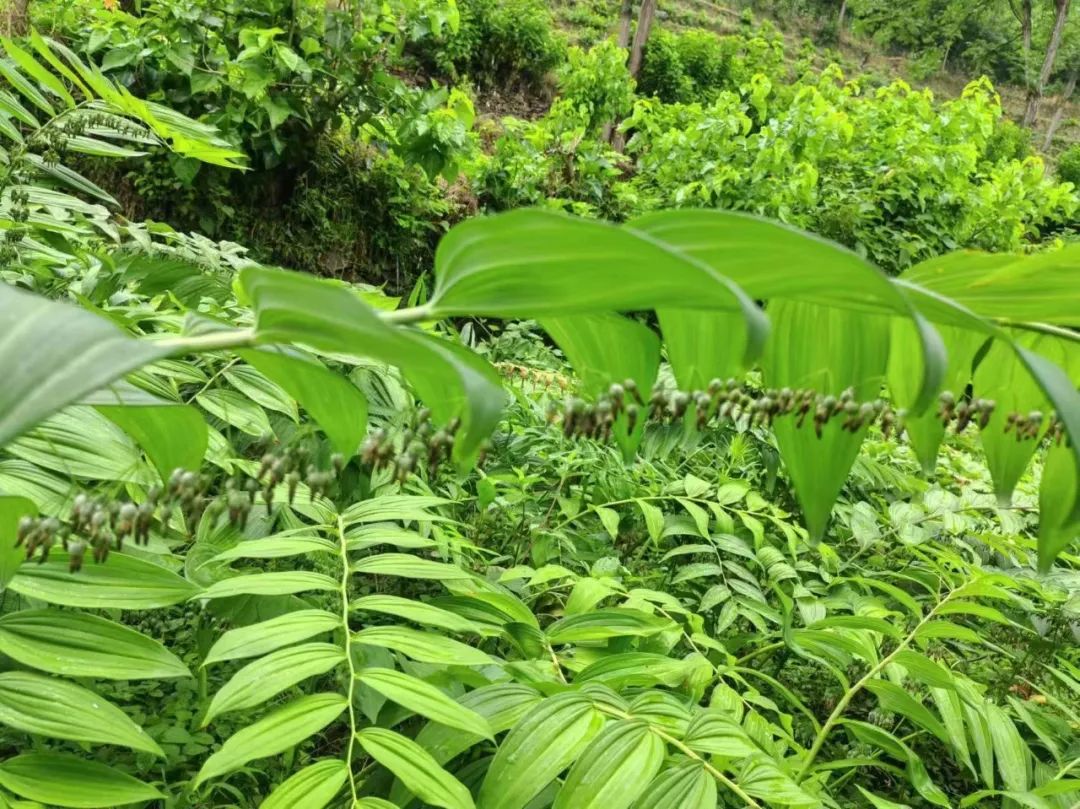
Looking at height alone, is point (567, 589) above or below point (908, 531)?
below

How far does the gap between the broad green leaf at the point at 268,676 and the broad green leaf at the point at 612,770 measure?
23cm

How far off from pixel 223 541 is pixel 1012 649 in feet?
5.16

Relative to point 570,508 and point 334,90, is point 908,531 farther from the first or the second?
point 334,90

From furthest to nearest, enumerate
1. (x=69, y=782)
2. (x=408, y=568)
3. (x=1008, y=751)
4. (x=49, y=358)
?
(x=1008, y=751) → (x=408, y=568) → (x=69, y=782) → (x=49, y=358)

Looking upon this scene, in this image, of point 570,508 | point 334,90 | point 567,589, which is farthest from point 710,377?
point 334,90

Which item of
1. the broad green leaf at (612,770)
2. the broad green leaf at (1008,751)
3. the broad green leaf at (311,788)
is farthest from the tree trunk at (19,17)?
the broad green leaf at (1008,751)

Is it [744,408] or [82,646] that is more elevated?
[744,408]

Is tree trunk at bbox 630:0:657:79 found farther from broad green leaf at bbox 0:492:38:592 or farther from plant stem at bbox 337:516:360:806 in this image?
broad green leaf at bbox 0:492:38:592

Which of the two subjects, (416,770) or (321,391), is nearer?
(321,391)

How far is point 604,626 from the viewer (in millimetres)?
866

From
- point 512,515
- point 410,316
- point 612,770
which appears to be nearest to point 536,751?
point 612,770

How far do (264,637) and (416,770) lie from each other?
0.60 feet

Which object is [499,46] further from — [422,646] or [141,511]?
[141,511]

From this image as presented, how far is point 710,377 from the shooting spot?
1.19ft
